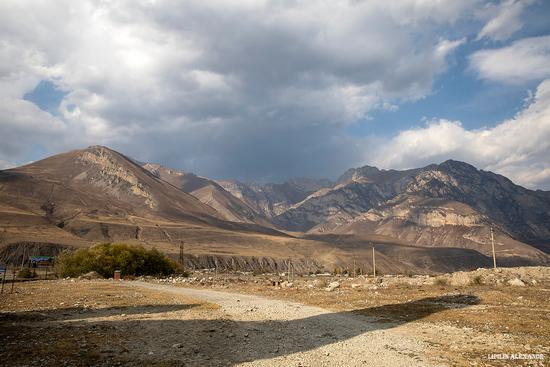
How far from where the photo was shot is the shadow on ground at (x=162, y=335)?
11529 millimetres

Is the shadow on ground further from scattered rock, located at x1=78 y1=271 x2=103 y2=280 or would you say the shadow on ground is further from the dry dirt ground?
scattered rock, located at x1=78 y1=271 x2=103 y2=280

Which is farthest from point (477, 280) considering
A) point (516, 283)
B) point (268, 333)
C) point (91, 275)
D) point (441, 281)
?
point (91, 275)

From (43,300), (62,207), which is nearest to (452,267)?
(62,207)

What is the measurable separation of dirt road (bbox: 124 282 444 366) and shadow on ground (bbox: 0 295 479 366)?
0.12 feet

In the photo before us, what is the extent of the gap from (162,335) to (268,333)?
389cm

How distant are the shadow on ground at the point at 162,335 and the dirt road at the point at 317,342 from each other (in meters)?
0.04

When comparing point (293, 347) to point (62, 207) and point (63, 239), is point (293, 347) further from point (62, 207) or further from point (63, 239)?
point (62, 207)

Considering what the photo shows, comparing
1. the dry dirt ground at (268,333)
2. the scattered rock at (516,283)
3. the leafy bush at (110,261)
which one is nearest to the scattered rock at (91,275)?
the leafy bush at (110,261)

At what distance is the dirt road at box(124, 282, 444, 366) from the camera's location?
11859 millimetres

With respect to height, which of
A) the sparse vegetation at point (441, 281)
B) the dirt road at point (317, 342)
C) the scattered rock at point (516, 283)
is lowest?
the sparse vegetation at point (441, 281)

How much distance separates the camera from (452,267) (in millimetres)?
195375

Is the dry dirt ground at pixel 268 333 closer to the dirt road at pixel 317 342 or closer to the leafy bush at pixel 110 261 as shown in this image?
the dirt road at pixel 317 342

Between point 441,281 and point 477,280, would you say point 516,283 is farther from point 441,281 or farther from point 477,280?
point 441,281

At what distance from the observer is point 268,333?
1611cm
